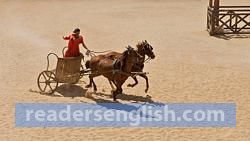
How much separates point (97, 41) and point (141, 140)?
11.6 metres

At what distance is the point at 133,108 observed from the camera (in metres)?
11.6

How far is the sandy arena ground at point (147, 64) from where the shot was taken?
10.2 metres

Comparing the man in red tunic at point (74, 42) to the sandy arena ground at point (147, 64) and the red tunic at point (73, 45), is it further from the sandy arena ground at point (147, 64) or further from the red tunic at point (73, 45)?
the sandy arena ground at point (147, 64)

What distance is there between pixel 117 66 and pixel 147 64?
452 cm

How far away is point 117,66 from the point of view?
477 inches

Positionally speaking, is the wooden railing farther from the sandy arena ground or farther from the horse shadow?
the sandy arena ground

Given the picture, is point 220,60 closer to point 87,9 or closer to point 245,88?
point 245,88

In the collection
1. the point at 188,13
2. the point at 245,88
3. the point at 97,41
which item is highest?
the point at 188,13

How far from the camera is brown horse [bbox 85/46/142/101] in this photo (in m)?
11.9

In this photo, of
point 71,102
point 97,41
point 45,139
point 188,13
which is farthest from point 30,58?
point 188,13
